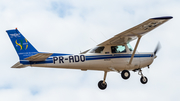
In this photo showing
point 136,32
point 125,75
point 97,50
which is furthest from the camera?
point 97,50

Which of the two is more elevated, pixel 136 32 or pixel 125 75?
pixel 136 32

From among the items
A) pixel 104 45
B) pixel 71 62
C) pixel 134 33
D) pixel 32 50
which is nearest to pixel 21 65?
pixel 32 50

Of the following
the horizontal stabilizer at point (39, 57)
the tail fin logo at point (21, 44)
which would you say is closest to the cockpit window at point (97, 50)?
the horizontal stabilizer at point (39, 57)

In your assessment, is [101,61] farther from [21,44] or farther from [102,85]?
[21,44]

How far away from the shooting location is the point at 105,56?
18.2 metres

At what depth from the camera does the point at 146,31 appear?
58.0 ft

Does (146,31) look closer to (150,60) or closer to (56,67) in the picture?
(150,60)

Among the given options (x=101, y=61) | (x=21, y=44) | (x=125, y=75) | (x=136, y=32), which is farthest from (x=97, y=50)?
(x=21, y=44)

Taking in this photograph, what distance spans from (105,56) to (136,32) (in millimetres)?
1936

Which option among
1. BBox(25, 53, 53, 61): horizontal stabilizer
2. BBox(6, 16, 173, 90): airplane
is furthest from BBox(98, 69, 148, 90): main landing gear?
BBox(25, 53, 53, 61): horizontal stabilizer

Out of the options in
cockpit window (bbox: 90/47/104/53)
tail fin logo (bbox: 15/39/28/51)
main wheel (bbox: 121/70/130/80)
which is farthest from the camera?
cockpit window (bbox: 90/47/104/53)

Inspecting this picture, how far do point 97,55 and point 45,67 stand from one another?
2.63 metres

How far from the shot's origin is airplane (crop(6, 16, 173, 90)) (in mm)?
17078

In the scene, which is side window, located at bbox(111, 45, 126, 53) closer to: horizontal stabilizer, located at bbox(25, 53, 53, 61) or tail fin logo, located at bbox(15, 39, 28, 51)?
horizontal stabilizer, located at bbox(25, 53, 53, 61)
